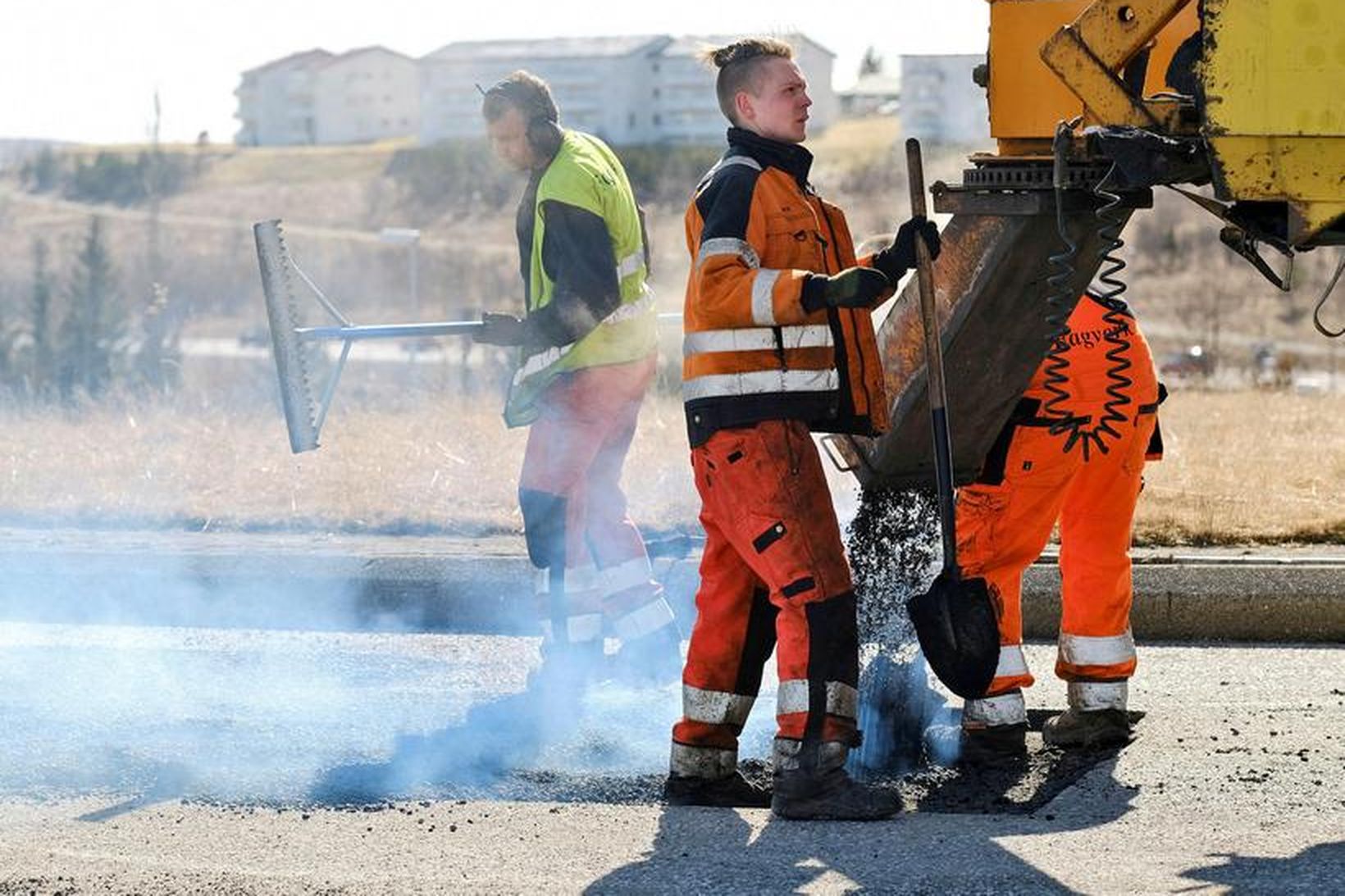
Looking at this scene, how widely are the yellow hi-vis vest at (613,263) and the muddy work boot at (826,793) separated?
6.53ft

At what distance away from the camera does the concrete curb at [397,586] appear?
26.2 ft

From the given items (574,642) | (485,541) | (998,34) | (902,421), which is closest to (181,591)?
(485,541)

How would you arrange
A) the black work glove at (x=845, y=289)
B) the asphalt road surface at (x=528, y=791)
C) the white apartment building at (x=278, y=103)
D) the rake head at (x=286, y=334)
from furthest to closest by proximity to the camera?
the white apartment building at (x=278, y=103)
the rake head at (x=286, y=334)
the black work glove at (x=845, y=289)
the asphalt road surface at (x=528, y=791)

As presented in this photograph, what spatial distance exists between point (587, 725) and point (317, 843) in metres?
1.56

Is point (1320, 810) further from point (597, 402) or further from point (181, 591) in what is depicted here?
point (181, 591)

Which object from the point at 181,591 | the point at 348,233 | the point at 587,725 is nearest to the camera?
the point at 587,725

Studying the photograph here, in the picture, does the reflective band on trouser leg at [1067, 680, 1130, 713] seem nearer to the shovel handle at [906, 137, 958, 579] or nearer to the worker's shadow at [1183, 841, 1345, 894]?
Answer: the shovel handle at [906, 137, 958, 579]

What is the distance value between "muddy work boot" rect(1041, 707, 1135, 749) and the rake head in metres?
2.68

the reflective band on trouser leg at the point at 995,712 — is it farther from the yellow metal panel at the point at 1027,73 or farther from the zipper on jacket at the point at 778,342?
the yellow metal panel at the point at 1027,73

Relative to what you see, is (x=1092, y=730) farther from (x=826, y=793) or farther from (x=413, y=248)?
(x=413, y=248)

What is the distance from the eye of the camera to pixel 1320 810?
539cm

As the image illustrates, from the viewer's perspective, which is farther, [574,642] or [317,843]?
[574,642]

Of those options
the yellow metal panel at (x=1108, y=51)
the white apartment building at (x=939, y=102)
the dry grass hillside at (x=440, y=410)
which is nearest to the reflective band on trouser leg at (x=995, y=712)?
the yellow metal panel at (x=1108, y=51)

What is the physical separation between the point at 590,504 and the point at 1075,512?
1.68 meters
